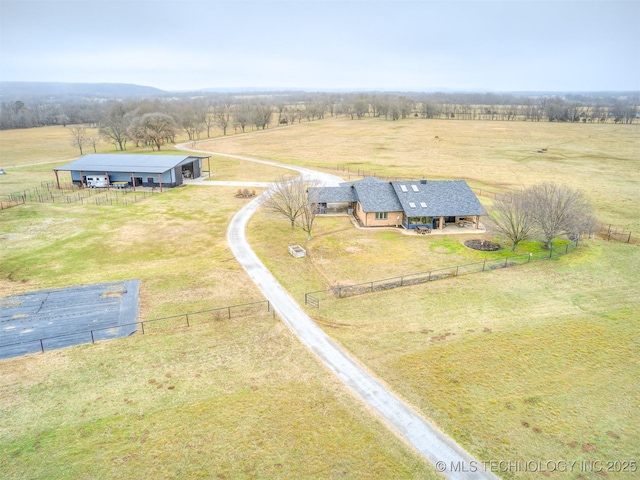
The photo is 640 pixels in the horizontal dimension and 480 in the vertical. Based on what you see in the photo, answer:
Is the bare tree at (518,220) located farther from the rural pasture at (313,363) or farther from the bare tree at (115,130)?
the bare tree at (115,130)

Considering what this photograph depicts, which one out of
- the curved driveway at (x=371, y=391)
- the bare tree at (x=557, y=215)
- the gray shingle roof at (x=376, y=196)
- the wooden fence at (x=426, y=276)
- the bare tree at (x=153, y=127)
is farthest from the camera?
the bare tree at (x=153, y=127)

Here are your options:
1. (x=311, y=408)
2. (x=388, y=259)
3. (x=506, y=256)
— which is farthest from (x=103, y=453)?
(x=506, y=256)

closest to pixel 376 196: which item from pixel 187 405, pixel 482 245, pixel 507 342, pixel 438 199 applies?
pixel 438 199

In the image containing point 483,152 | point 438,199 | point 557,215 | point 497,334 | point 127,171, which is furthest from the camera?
point 483,152

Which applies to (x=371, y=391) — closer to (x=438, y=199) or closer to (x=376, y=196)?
(x=376, y=196)

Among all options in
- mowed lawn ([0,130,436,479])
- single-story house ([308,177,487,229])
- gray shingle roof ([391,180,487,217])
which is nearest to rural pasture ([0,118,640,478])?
mowed lawn ([0,130,436,479])

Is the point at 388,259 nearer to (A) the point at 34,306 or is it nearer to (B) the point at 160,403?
(B) the point at 160,403

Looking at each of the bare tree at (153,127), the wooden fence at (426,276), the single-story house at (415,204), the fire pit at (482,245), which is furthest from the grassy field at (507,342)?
the bare tree at (153,127)
